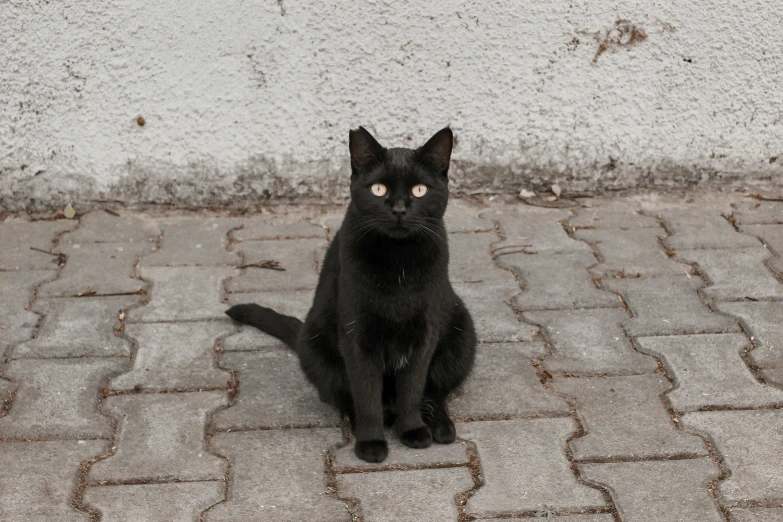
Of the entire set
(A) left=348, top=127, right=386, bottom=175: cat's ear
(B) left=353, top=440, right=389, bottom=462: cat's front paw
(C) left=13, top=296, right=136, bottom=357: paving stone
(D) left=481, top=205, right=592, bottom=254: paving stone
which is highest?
(A) left=348, top=127, right=386, bottom=175: cat's ear

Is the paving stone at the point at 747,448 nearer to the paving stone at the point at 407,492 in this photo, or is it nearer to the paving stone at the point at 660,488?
the paving stone at the point at 660,488

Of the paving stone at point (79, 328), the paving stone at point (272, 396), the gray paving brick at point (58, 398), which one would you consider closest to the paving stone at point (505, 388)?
the paving stone at point (272, 396)

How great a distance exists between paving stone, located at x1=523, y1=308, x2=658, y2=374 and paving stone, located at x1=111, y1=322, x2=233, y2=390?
125 cm

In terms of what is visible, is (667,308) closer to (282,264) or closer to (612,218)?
(612,218)

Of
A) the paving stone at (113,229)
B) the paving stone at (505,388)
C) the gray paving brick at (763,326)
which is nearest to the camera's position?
the paving stone at (505,388)

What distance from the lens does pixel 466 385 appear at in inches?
139

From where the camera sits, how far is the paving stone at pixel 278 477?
2.83 m

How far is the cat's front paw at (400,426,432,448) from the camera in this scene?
3154mm

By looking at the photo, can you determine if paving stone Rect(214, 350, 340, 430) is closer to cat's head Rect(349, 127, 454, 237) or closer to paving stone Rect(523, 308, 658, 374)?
cat's head Rect(349, 127, 454, 237)

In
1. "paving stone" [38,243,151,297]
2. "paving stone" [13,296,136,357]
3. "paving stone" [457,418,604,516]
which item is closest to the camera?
"paving stone" [457,418,604,516]

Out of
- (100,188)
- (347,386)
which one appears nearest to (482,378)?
(347,386)

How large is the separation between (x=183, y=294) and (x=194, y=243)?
58 centimetres

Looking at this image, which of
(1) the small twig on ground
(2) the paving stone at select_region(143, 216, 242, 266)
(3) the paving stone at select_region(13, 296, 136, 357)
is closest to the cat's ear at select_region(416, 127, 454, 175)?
(3) the paving stone at select_region(13, 296, 136, 357)

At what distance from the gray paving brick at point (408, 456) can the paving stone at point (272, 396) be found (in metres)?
0.23
